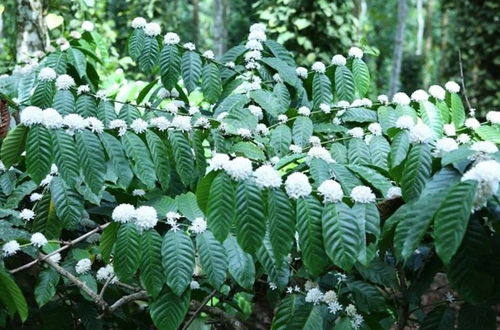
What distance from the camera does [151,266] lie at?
1.21 meters

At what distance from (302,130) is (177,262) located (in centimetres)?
80

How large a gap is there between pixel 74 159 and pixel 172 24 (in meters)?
8.64

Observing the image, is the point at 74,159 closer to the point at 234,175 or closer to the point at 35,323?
the point at 234,175

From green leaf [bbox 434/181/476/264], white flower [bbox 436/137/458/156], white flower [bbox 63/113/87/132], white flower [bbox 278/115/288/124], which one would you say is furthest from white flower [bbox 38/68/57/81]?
green leaf [bbox 434/181/476/264]

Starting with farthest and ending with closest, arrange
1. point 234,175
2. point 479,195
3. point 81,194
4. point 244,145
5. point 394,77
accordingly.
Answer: point 394,77, point 244,145, point 81,194, point 234,175, point 479,195

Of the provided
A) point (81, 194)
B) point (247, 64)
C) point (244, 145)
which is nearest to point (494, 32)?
point (247, 64)

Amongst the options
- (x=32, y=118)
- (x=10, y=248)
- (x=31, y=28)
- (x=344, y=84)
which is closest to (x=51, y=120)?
(x=32, y=118)

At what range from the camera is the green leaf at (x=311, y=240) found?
1059 millimetres

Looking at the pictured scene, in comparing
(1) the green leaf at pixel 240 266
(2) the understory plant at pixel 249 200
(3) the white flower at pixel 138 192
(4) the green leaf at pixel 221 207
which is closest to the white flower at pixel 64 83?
(2) the understory plant at pixel 249 200

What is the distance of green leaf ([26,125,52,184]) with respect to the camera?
1.23 m

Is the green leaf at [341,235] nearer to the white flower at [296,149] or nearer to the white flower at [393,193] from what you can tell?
the white flower at [393,193]

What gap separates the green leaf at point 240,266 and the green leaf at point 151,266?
0.16 m

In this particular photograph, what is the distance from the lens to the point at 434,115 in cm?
179

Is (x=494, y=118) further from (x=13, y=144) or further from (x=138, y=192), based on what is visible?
(x=13, y=144)
